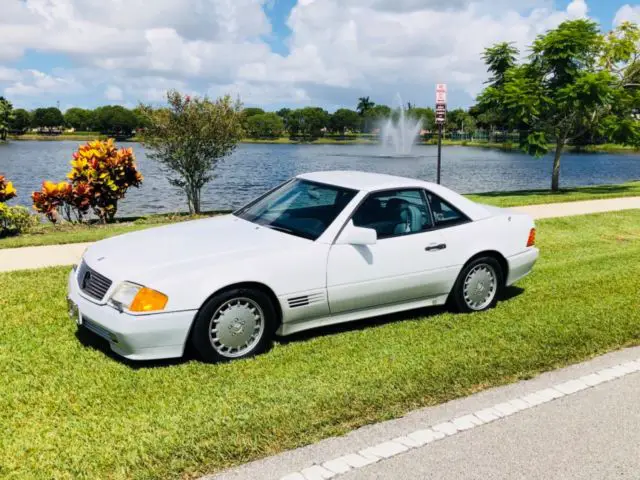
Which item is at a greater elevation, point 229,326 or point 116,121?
point 116,121

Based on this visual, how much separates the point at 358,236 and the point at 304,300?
0.73m

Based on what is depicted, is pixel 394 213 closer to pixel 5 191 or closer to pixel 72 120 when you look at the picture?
pixel 5 191

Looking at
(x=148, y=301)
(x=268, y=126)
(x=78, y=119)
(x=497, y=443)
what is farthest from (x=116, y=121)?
(x=497, y=443)

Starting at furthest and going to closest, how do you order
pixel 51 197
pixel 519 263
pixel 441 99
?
pixel 441 99 → pixel 51 197 → pixel 519 263

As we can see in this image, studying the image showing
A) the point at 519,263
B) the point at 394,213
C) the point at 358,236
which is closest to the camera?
the point at 358,236

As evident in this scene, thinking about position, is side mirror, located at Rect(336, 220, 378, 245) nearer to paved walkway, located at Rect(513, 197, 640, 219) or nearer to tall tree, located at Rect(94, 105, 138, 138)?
paved walkway, located at Rect(513, 197, 640, 219)

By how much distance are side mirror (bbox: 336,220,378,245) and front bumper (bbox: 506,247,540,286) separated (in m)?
1.94

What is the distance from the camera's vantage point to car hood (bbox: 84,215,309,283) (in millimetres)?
4914

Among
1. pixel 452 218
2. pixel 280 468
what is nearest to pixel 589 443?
pixel 280 468

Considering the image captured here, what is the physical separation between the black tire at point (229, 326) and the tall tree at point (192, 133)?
435 inches

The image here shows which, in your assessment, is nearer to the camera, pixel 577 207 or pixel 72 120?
pixel 577 207

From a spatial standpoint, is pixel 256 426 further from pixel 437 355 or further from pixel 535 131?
pixel 535 131

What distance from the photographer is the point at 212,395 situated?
4.42 metres

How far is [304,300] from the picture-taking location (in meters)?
5.32
